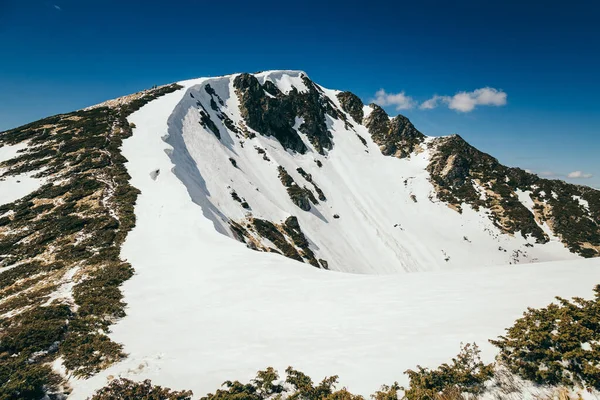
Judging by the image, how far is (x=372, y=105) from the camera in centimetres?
13325

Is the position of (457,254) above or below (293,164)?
below

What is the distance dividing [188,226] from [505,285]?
2357cm

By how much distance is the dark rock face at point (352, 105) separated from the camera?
130637 millimetres

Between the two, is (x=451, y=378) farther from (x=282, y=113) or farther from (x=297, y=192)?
(x=282, y=113)

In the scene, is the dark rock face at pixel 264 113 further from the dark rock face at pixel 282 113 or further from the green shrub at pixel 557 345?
the green shrub at pixel 557 345

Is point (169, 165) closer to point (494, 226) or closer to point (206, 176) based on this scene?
point (206, 176)

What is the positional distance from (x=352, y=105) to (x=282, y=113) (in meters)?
45.9

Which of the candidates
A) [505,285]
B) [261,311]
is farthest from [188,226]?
[505,285]

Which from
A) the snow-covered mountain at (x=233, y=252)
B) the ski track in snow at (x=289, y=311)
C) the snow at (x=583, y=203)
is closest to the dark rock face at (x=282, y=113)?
the snow-covered mountain at (x=233, y=252)

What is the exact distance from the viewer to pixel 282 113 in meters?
100

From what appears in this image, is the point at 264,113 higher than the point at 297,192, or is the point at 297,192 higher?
the point at 264,113

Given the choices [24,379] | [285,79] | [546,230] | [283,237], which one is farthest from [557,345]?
[285,79]

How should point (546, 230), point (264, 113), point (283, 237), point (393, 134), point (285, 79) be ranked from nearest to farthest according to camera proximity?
point (283, 237) < point (546, 230) < point (264, 113) < point (393, 134) < point (285, 79)

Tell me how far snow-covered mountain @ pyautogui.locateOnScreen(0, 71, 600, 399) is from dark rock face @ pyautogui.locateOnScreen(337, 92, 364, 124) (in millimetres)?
46674
